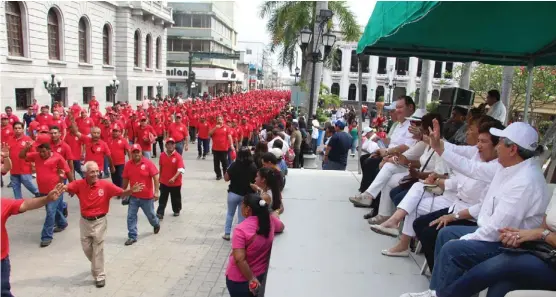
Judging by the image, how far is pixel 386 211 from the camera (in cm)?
514

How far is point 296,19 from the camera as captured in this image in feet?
85.5

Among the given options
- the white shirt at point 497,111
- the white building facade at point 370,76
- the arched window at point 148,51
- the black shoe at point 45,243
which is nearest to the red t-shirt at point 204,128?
the black shoe at point 45,243

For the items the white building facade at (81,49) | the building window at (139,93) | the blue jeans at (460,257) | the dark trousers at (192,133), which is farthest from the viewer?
the building window at (139,93)

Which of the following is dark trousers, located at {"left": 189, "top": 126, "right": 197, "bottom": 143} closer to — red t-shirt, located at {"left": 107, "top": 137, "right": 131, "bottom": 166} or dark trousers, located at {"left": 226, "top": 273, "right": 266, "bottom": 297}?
red t-shirt, located at {"left": 107, "top": 137, "right": 131, "bottom": 166}

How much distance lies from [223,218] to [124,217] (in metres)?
2.05

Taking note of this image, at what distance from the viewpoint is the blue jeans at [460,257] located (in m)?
3.00

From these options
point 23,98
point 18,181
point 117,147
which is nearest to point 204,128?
point 117,147

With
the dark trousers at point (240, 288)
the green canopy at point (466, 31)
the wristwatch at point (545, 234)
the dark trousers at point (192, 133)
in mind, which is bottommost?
the dark trousers at point (192, 133)

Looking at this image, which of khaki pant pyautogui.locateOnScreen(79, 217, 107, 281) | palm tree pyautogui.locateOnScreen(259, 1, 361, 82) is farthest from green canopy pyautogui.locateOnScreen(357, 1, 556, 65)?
palm tree pyautogui.locateOnScreen(259, 1, 361, 82)

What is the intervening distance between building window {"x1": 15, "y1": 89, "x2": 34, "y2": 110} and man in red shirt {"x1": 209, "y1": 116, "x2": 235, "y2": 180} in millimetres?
16679

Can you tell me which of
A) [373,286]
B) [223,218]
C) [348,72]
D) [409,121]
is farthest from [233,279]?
[348,72]

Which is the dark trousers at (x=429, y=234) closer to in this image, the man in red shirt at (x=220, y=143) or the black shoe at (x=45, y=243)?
the black shoe at (x=45, y=243)

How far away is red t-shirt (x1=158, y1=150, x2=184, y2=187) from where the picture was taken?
812 centimetres

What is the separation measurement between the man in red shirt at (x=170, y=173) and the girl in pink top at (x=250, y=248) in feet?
14.6
